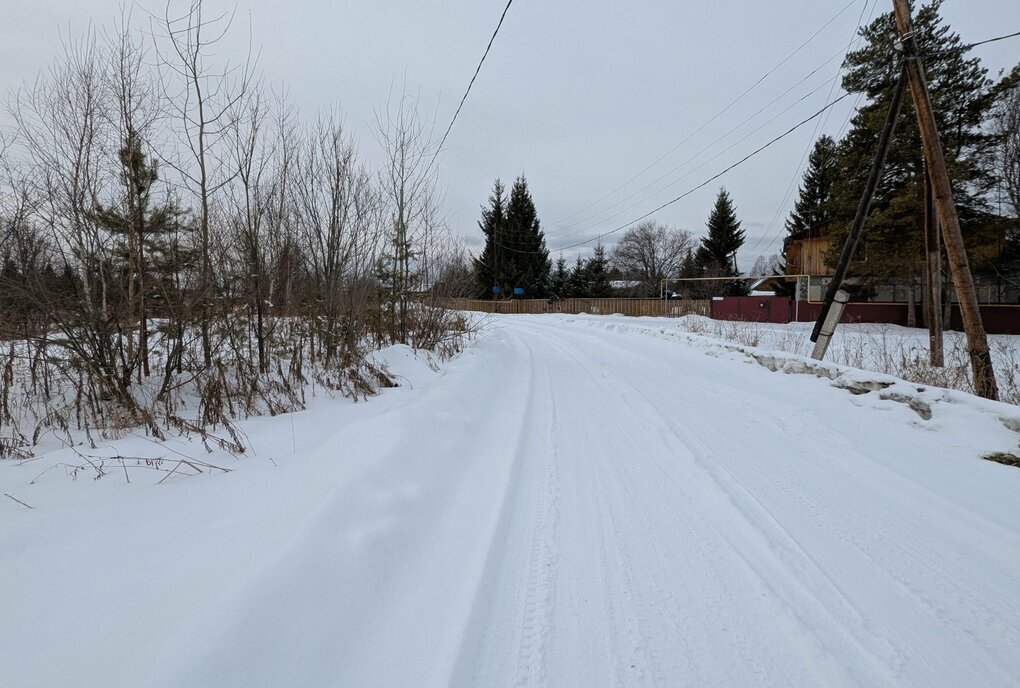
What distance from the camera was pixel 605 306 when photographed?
3291 centimetres

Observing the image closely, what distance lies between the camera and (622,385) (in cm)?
669

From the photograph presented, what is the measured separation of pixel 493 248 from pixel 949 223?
34.9 metres

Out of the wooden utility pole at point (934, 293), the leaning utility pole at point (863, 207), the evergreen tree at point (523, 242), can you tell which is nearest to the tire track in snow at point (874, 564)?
the leaning utility pole at point (863, 207)

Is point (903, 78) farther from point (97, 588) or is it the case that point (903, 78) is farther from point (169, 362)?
point (169, 362)

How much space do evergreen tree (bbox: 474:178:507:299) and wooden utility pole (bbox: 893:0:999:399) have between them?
32.7 metres

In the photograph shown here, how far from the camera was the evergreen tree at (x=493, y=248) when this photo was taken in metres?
38.9

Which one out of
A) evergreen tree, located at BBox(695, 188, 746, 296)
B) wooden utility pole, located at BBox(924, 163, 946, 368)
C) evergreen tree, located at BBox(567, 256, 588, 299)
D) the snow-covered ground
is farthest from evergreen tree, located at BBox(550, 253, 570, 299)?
the snow-covered ground

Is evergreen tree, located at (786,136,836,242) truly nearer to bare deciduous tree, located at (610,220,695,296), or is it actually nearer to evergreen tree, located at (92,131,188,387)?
bare deciduous tree, located at (610,220,695,296)

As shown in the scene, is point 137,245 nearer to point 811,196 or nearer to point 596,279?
point 596,279

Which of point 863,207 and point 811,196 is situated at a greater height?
point 811,196

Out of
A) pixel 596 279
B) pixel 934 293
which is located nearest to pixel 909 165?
pixel 934 293

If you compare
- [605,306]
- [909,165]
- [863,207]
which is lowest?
[605,306]

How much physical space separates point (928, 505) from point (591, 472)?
2.18m

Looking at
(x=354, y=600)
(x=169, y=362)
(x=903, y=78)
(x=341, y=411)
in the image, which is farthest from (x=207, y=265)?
(x=903, y=78)
